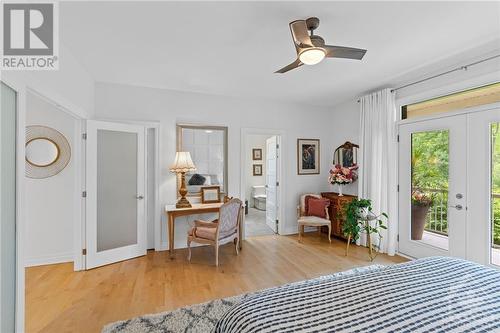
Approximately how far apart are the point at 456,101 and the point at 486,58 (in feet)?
1.77

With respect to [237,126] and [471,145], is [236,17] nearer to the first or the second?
[237,126]

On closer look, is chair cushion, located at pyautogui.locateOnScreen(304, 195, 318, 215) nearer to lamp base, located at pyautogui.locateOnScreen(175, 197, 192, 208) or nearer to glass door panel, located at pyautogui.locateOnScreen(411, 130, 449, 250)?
glass door panel, located at pyautogui.locateOnScreen(411, 130, 449, 250)

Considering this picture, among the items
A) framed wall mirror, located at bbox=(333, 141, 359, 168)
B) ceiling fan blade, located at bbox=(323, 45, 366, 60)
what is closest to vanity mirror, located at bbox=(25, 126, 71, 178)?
ceiling fan blade, located at bbox=(323, 45, 366, 60)

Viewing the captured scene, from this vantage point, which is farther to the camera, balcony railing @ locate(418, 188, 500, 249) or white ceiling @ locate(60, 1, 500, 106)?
balcony railing @ locate(418, 188, 500, 249)

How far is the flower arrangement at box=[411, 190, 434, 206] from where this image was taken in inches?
134

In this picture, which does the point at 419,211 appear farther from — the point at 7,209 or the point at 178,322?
the point at 7,209

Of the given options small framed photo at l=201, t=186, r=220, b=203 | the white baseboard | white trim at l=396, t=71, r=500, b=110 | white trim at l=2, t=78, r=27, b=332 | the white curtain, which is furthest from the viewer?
small framed photo at l=201, t=186, r=220, b=203

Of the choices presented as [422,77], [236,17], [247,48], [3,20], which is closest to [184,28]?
[236,17]

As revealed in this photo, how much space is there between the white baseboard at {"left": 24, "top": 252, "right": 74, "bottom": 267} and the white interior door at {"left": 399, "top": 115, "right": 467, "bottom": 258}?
497 centimetres

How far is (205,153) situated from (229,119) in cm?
78

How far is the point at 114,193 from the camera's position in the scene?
3.53m

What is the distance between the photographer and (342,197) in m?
4.44

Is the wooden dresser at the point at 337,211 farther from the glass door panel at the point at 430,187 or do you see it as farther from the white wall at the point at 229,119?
the glass door panel at the point at 430,187

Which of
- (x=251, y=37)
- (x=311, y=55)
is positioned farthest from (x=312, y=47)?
(x=251, y=37)
